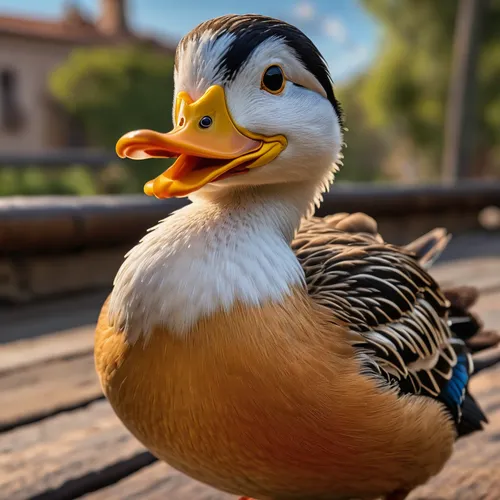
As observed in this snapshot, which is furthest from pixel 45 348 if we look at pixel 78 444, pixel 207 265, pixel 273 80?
pixel 273 80

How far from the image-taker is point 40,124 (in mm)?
24797

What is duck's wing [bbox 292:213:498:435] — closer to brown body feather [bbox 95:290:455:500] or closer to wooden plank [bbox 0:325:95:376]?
brown body feather [bbox 95:290:455:500]

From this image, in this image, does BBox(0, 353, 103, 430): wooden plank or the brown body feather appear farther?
BBox(0, 353, 103, 430): wooden plank

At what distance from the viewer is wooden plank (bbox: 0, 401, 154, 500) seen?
4.32 feet

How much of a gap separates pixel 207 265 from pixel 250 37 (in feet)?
1.19

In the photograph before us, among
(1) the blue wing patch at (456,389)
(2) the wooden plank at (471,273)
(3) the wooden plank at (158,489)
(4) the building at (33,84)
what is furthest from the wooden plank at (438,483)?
(4) the building at (33,84)

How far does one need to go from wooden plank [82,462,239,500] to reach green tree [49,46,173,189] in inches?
746

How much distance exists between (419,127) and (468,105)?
1126 cm

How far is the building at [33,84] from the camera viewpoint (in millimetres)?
24203

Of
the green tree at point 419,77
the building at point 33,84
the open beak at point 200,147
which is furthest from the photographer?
the building at point 33,84

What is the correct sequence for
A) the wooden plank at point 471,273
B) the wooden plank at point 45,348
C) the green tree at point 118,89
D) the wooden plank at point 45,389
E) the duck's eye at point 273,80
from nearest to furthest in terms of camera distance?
the duck's eye at point 273,80
the wooden plank at point 45,389
the wooden plank at point 45,348
the wooden plank at point 471,273
the green tree at point 118,89

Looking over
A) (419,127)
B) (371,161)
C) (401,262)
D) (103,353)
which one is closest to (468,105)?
(401,262)

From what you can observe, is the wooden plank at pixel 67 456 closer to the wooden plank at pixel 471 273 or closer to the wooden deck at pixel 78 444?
the wooden deck at pixel 78 444

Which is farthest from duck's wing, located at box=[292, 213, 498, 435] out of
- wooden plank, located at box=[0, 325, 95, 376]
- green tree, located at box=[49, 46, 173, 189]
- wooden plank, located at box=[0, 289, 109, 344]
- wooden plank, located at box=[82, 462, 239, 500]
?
green tree, located at box=[49, 46, 173, 189]
